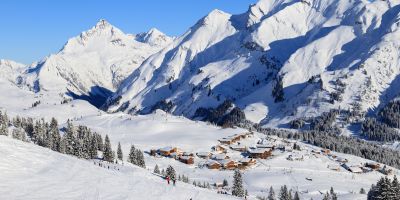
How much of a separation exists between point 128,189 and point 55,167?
16896 millimetres

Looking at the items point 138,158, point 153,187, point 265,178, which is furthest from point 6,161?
point 265,178

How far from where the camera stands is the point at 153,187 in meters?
89.4

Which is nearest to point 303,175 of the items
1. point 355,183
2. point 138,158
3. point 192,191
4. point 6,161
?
point 355,183

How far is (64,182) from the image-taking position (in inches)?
3314

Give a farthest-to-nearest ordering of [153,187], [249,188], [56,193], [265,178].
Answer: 1. [265,178]
2. [249,188]
3. [153,187]
4. [56,193]

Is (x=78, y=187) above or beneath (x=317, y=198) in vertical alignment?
above

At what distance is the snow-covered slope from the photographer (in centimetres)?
7675

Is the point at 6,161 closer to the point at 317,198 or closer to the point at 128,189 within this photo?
→ the point at 128,189

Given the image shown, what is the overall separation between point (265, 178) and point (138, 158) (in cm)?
4132

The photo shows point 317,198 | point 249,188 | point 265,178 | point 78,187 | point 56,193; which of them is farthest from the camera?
point 265,178

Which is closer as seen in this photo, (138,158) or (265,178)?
(138,158)

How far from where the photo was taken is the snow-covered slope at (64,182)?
76.8 m

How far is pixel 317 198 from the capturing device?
159m

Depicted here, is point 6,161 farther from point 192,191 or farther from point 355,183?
point 355,183
